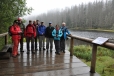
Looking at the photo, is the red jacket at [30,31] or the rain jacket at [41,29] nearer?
the red jacket at [30,31]

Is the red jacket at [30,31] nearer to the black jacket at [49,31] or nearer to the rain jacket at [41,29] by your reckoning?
the rain jacket at [41,29]

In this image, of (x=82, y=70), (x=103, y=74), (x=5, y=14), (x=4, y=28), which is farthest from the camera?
(x=4, y=28)

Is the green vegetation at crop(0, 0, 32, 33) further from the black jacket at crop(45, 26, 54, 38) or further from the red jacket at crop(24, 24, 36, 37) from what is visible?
the black jacket at crop(45, 26, 54, 38)

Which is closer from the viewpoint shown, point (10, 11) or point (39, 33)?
point (39, 33)

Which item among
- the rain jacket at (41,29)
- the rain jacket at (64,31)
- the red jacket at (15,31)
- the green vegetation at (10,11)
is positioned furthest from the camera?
the green vegetation at (10,11)

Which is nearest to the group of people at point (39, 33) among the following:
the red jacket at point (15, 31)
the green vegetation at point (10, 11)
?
the red jacket at point (15, 31)

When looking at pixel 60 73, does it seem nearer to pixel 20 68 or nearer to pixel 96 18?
pixel 20 68

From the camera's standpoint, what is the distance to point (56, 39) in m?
6.15

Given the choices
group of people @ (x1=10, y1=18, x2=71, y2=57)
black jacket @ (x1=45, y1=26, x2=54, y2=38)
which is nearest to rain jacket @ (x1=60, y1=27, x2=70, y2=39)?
group of people @ (x1=10, y1=18, x2=71, y2=57)

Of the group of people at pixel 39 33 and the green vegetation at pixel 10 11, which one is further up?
the green vegetation at pixel 10 11

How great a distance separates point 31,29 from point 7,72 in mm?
2513

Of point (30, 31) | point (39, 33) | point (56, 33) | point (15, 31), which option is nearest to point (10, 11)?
point (39, 33)

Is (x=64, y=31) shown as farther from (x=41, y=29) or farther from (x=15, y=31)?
(x=15, y=31)

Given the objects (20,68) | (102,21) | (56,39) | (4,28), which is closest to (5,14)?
(4,28)
